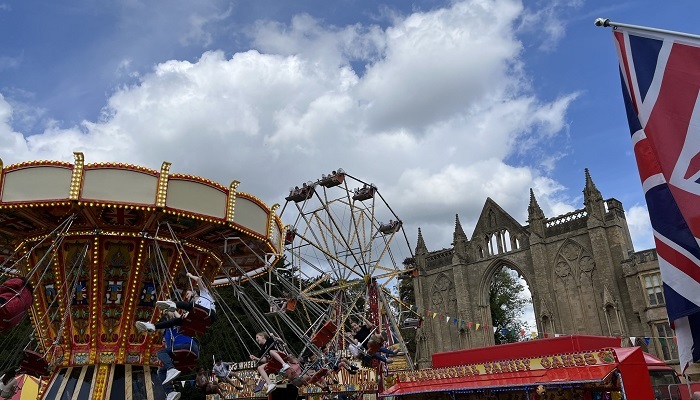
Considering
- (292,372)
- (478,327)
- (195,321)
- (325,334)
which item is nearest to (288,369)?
(292,372)

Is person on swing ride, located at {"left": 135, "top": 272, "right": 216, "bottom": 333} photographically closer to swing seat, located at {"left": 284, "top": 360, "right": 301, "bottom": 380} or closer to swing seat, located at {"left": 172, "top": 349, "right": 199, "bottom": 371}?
swing seat, located at {"left": 172, "top": 349, "right": 199, "bottom": 371}

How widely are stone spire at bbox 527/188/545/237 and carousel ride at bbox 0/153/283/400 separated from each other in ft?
84.9

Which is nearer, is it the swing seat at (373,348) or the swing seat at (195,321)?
the swing seat at (195,321)

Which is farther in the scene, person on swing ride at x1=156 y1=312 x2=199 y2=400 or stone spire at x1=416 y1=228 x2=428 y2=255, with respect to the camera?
stone spire at x1=416 y1=228 x2=428 y2=255

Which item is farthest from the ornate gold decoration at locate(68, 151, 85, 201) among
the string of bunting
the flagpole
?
the string of bunting

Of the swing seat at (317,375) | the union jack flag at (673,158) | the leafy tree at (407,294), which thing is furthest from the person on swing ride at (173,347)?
the leafy tree at (407,294)

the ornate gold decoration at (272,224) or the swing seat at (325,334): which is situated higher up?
the ornate gold decoration at (272,224)

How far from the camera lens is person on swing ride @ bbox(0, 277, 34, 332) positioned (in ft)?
34.6

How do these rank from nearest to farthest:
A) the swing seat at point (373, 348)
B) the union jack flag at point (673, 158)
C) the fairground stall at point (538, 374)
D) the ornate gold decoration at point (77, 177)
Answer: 1. the union jack flag at point (673, 158)
2. the ornate gold decoration at point (77, 177)
3. the fairground stall at point (538, 374)
4. the swing seat at point (373, 348)

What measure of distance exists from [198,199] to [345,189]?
46.2 feet

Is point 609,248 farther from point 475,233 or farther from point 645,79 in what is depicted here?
point 645,79

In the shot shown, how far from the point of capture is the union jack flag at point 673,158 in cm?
477

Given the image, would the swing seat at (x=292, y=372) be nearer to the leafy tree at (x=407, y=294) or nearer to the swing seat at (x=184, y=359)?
the swing seat at (x=184, y=359)

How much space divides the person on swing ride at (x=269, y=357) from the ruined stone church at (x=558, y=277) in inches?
840
